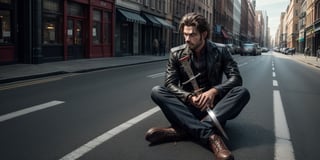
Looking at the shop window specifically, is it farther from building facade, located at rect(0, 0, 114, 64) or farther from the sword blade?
the sword blade

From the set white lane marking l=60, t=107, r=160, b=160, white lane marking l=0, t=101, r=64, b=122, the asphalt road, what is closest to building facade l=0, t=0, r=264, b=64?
white lane marking l=60, t=107, r=160, b=160

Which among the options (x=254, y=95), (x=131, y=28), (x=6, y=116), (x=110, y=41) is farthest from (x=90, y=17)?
(x=6, y=116)

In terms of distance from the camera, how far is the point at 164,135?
4.28 meters

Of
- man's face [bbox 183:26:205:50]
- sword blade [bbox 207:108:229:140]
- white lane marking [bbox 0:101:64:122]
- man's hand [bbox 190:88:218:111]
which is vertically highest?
man's face [bbox 183:26:205:50]

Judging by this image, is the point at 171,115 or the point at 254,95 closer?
the point at 171,115

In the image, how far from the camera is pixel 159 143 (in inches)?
170

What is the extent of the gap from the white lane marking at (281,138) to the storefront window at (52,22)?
13844 millimetres

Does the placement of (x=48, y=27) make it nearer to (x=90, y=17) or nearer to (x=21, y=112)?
(x=90, y=17)

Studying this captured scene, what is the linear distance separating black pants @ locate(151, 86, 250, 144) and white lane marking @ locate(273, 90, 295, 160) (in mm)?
686

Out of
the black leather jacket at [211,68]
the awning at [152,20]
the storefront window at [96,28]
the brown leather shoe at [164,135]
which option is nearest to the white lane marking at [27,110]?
the brown leather shoe at [164,135]

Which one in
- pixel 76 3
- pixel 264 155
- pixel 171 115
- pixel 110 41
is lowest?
pixel 264 155

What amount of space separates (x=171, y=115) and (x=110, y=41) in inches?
875

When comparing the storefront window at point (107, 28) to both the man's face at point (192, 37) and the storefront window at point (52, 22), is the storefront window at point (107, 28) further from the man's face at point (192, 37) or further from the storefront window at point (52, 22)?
the man's face at point (192, 37)

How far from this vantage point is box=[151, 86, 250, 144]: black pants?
403cm
